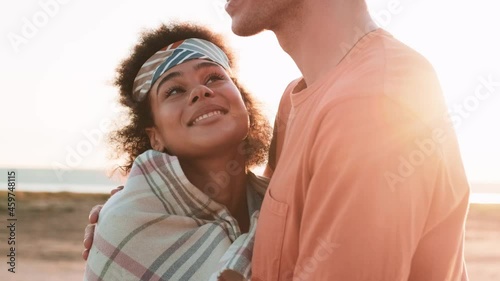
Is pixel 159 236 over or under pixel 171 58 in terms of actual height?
under

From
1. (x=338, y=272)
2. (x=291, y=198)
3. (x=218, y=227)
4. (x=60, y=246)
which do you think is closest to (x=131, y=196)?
(x=218, y=227)

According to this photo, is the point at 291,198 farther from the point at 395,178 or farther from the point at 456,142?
the point at 456,142

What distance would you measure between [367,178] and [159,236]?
1.09m

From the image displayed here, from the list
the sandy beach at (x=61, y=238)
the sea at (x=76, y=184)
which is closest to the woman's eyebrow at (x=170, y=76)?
the sandy beach at (x=61, y=238)

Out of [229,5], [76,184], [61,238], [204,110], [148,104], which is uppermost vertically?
[229,5]

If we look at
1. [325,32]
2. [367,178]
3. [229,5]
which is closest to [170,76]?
[229,5]

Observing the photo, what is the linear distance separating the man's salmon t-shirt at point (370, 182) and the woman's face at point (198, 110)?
787 millimetres

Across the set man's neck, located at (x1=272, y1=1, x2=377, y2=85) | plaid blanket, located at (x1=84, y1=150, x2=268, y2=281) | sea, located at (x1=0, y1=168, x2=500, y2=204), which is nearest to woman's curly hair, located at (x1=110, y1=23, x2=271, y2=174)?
plaid blanket, located at (x1=84, y1=150, x2=268, y2=281)

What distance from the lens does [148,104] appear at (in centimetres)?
324

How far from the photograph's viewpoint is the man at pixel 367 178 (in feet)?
5.53

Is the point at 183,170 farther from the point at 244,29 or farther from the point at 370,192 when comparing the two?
the point at 370,192

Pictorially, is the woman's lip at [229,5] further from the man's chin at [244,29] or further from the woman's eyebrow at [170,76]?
the woman's eyebrow at [170,76]

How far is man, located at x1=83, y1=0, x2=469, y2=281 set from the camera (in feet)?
5.53

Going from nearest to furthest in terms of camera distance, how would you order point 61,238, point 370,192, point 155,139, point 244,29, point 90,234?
point 370,192 → point 244,29 → point 90,234 → point 155,139 → point 61,238
